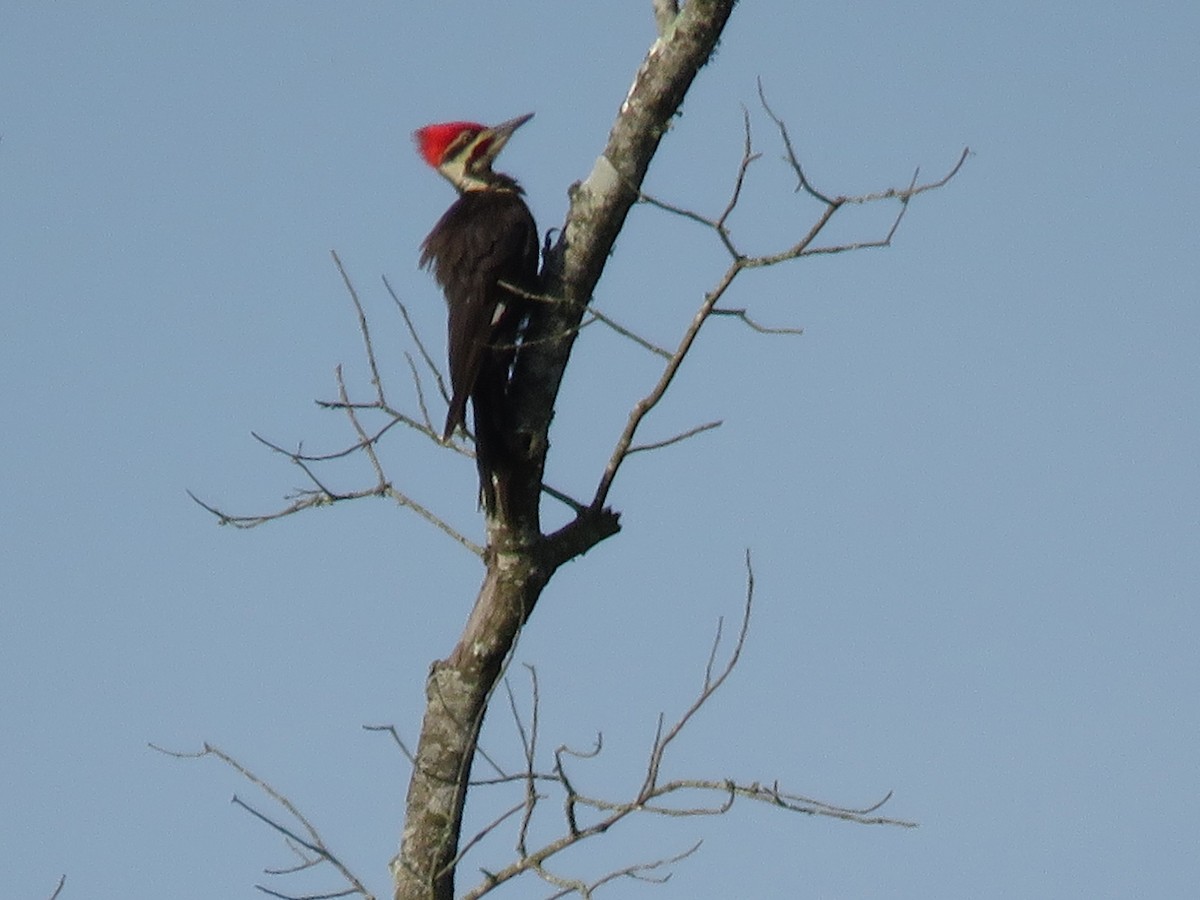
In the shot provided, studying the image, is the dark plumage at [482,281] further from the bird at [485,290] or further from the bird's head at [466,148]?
the bird's head at [466,148]

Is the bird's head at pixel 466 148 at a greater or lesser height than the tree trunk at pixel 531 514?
greater

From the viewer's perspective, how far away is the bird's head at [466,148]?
5328 mm

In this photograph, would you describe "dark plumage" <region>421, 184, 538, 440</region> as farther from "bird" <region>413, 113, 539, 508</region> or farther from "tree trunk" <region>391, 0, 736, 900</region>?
"tree trunk" <region>391, 0, 736, 900</region>

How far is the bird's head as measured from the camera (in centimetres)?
533

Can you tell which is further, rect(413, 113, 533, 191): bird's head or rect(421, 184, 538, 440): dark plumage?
rect(413, 113, 533, 191): bird's head

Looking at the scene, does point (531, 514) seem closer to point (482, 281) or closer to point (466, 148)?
point (482, 281)

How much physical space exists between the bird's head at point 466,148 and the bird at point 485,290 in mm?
86

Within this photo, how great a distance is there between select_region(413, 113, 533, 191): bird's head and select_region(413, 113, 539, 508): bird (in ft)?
0.28

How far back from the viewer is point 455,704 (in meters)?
3.76

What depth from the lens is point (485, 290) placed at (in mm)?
4383

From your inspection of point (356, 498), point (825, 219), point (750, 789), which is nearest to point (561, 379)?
point (356, 498)

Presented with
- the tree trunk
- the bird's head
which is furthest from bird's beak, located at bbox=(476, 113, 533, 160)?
the tree trunk

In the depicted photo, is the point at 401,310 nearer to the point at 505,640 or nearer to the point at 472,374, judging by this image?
the point at 472,374

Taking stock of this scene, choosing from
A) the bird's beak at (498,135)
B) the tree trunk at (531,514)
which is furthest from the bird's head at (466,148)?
the tree trunk at (531,514)
